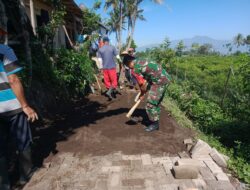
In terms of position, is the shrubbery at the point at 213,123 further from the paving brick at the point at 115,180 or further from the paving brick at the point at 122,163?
the paving brick at the point at 115,180

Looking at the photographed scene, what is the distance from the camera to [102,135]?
4.84 metres

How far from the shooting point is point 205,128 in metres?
5.73

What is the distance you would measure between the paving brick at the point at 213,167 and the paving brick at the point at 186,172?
0.34 meters

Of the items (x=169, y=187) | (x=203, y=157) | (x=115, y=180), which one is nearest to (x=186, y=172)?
(x=169, y=187)

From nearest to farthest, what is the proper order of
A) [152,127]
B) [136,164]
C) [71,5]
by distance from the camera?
[136,164]
[152,127]
[71,5]

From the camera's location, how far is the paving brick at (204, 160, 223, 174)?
3.41 meters

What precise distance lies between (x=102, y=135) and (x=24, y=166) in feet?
5.89

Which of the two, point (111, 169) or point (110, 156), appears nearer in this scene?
point (111, 169)

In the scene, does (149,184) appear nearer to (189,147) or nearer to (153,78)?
(189,147)

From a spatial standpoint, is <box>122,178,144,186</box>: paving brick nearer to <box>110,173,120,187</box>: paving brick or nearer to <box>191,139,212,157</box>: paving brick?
<box>110,173,120,187</box>: paving brick

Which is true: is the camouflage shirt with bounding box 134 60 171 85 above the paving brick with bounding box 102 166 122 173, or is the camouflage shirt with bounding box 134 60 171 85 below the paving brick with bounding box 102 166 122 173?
above

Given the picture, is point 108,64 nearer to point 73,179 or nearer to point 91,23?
point 91,23

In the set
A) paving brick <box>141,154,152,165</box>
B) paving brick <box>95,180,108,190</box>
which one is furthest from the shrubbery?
paving brick <box>95,180,108,190</box>

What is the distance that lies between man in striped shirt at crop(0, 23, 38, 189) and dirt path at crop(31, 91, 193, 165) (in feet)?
2.80
